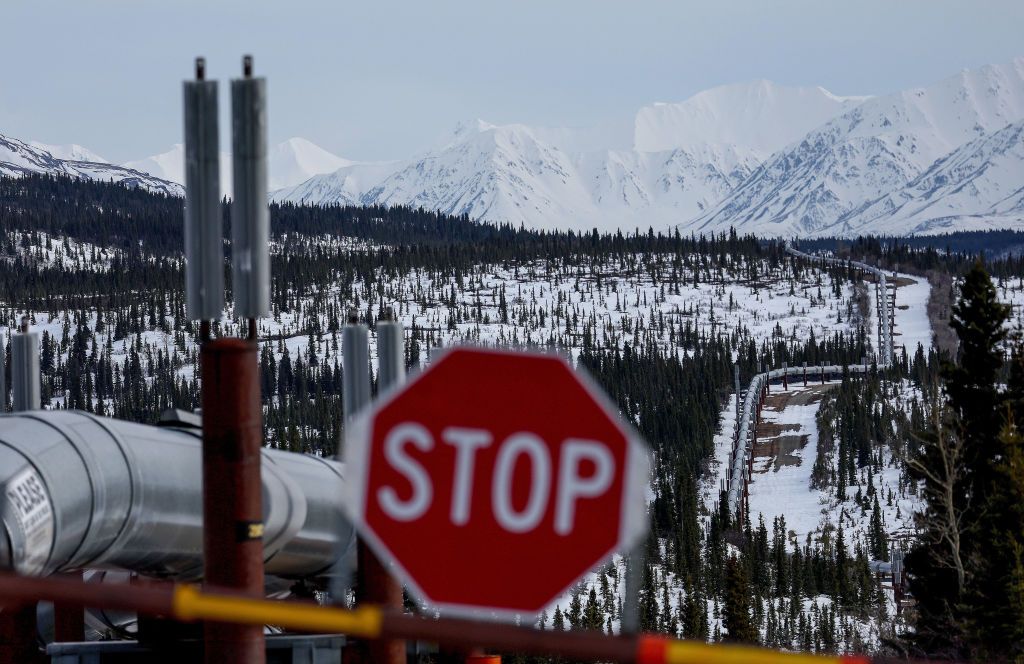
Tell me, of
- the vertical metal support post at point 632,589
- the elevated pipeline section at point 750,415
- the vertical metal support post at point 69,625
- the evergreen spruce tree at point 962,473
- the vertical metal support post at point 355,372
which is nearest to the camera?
the vertical metal support post at point 632,589

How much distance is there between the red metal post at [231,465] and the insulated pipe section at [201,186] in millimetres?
462

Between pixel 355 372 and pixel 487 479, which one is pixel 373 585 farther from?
pixel 487 479

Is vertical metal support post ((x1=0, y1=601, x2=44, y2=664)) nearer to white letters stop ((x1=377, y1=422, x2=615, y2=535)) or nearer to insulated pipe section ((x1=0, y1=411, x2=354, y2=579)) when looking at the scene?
insulated pipe section ((x1=0, y1=411, x2=354, y2=579))

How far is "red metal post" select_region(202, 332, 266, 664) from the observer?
36.2 feet

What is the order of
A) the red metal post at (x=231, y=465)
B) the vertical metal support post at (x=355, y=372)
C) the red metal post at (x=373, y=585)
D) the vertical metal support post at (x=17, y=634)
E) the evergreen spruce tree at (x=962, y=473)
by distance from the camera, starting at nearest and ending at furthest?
the red metal post at (x=231, y=465) < the vertical metal support post at (x=17, y=634) < the red metal post at (x=373, y=585) < the vertical metal support post at (x=355, y=372) < the evergreen spruce tree at (x=962, y=473)

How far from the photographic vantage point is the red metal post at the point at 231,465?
11.0 metres

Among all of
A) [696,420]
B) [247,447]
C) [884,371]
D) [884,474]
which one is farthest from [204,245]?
[884,371]

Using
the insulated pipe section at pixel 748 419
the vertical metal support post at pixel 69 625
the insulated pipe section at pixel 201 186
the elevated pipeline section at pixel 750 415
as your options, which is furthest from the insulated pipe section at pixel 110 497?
the insulated pipe section at pixel 748 419

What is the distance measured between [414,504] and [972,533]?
38.2 meters

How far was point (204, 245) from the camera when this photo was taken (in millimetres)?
11281

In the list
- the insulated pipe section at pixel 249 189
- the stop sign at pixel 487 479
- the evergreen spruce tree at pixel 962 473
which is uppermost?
the insulated pipe section at pixel 249 189

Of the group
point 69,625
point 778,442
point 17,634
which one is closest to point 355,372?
point 17,634

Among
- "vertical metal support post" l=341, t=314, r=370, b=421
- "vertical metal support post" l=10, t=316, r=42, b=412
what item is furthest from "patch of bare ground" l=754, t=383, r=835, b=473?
"vertical metal support post" l=341, t=314, r=370, b=421

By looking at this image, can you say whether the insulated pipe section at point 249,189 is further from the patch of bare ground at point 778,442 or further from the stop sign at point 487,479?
the patch of bare ground at point 778,442
